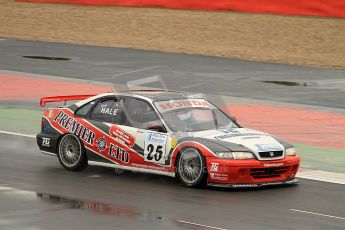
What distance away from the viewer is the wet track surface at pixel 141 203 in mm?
13053

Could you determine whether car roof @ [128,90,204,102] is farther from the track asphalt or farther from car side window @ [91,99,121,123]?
the track asphalt

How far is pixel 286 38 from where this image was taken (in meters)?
39.4

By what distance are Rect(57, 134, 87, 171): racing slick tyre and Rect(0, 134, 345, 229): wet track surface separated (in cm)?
13

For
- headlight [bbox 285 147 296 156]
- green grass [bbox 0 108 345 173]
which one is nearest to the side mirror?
headlight [bbox 285 147 296 156]

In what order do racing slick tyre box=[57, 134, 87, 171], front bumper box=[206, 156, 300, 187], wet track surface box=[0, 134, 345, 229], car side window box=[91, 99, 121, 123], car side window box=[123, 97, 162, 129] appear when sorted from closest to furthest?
1. wet track surface box=[0, 134, 345, 229]
2. front bumper box=[206, 156, 300, 187]
3. car side window box=[123, 97, 162, 129]
4. car side window box=[91, 99, 121, 123]
5. racing slick tyre box=[57, 134, 87, 171]

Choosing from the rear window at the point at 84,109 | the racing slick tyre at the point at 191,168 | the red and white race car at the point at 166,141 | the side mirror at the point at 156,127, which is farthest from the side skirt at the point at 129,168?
the rear window at the point at 84,109

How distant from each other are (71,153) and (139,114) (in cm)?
137

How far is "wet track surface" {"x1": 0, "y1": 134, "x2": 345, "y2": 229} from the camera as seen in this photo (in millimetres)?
13053

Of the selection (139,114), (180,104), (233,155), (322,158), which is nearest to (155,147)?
(139,114)

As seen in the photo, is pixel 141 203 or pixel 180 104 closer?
pixel 141 203

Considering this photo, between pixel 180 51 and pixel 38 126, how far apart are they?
51.9 ft

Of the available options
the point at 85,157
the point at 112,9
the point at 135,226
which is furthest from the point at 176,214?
the point at 112,9

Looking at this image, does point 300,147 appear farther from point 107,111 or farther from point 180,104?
point 107,111

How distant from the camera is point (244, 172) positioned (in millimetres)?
15117
